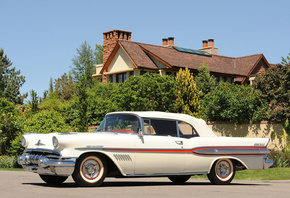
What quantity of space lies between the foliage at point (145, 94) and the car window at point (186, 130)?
79.8 feet

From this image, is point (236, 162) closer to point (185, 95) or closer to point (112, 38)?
point (185, 95)

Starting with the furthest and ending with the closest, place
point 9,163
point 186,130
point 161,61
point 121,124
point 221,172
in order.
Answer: point 161,61, point 9,163, point 221,172, point 186,130, point 121,124

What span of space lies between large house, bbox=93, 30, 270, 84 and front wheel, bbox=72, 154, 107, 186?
3303 centimetres

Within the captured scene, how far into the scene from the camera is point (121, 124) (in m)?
11.8

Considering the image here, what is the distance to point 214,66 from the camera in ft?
163

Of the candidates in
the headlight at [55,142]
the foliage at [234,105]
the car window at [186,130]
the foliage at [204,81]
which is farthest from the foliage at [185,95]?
the headlight at [55,142]

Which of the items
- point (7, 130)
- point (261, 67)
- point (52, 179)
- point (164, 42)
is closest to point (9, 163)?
point (7, 130)

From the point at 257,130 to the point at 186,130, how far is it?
16.3 meters

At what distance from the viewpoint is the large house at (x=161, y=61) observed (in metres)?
44.9

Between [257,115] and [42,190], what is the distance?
1992cm

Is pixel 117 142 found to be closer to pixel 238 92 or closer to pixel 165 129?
pixel 165 129

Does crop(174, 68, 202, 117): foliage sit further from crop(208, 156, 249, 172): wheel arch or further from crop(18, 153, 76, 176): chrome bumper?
crop(18, 153, 76, 176): chrome bumper

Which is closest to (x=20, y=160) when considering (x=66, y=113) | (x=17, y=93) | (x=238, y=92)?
(x=238, y=92)

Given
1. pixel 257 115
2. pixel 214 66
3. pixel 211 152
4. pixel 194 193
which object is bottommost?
Answer: pixel 194 193
